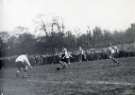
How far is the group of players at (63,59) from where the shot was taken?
1978 mm

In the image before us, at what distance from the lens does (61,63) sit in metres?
2.15

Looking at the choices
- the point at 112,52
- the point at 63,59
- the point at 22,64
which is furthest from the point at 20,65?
the point at 112,52

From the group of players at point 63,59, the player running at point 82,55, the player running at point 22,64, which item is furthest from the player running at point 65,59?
the player running at point 22,64

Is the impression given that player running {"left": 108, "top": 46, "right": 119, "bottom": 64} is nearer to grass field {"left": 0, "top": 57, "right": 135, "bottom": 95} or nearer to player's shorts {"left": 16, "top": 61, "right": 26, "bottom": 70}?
grass field {"left": 0, "top": 57, "right": 135, "bottom": 95}

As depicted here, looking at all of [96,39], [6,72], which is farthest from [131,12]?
[6,72]

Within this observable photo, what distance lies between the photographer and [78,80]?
6.86 feet

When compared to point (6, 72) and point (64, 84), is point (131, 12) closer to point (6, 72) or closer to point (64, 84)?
point (64, 84)

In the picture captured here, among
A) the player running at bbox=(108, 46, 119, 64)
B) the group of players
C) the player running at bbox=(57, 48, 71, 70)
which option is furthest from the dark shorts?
the player running at bbox=(108, 46, 119, 64)

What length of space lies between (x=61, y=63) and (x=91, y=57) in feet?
0.94

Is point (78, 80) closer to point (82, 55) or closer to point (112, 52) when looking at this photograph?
point (82, 55)

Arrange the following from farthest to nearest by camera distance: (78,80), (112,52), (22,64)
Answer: (22,64) → (78,80) → (112,52)

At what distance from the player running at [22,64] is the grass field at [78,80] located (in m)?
0.05

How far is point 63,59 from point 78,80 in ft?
0.74

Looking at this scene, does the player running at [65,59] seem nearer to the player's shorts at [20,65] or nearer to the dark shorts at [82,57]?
the dark shorts at [82,57]
